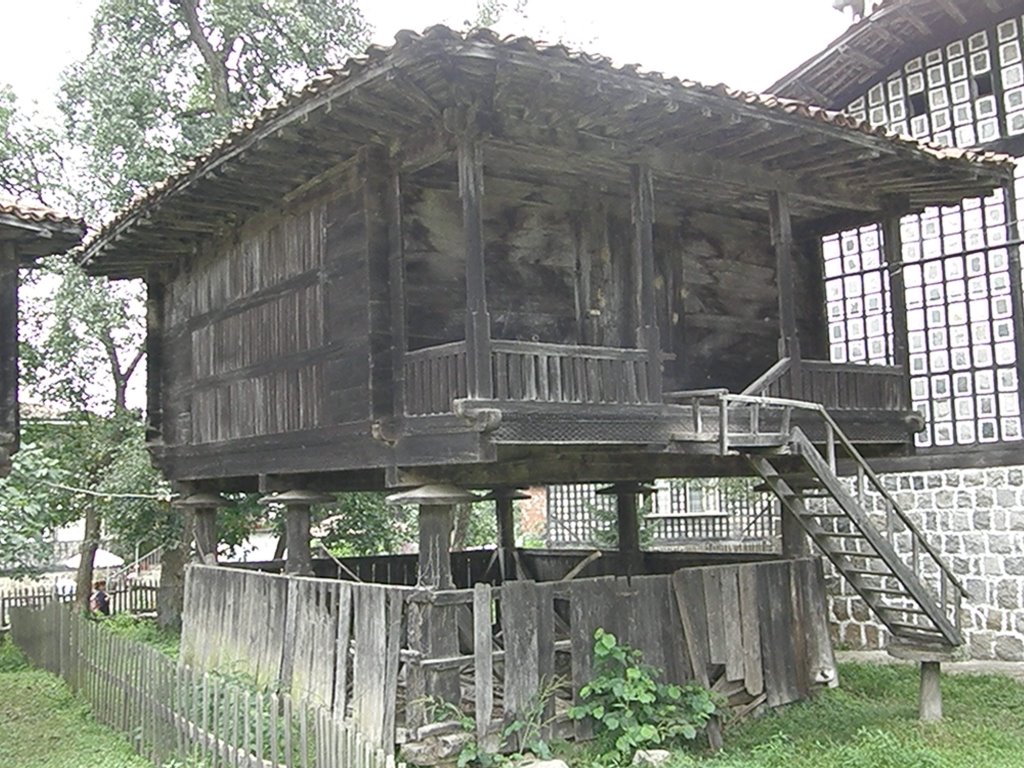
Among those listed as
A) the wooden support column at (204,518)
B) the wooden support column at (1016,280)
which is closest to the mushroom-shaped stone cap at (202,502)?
the wooden support column at (204,518)

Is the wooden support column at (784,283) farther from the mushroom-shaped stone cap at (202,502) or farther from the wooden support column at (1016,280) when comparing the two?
the mushroom-shaped stone cap at (202,502)

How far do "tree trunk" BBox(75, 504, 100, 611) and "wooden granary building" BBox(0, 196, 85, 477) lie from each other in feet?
32.7

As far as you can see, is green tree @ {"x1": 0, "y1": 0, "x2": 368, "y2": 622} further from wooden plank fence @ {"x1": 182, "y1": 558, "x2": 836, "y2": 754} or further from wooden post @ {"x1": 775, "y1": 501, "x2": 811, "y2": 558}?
wooden post @ {"x1": 775, "y1": 501, "x2": 811, "y2": 558}

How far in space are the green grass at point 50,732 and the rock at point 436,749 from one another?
8.14 feet

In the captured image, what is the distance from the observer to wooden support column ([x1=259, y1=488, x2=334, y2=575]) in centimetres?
946

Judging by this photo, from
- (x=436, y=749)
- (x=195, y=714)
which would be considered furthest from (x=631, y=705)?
(x=195, y=714)

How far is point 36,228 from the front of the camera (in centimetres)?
873

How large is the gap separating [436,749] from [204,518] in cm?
531

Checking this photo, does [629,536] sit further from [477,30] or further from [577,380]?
[477,30]

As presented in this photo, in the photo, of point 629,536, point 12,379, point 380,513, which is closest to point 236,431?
point 12,379

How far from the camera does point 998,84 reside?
37.3ft

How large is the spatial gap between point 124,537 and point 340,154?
38.7 ft

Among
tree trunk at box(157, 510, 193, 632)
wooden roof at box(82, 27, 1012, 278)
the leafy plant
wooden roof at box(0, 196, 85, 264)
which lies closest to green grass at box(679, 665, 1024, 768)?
the leafy plant

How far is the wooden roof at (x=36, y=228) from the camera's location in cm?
866
